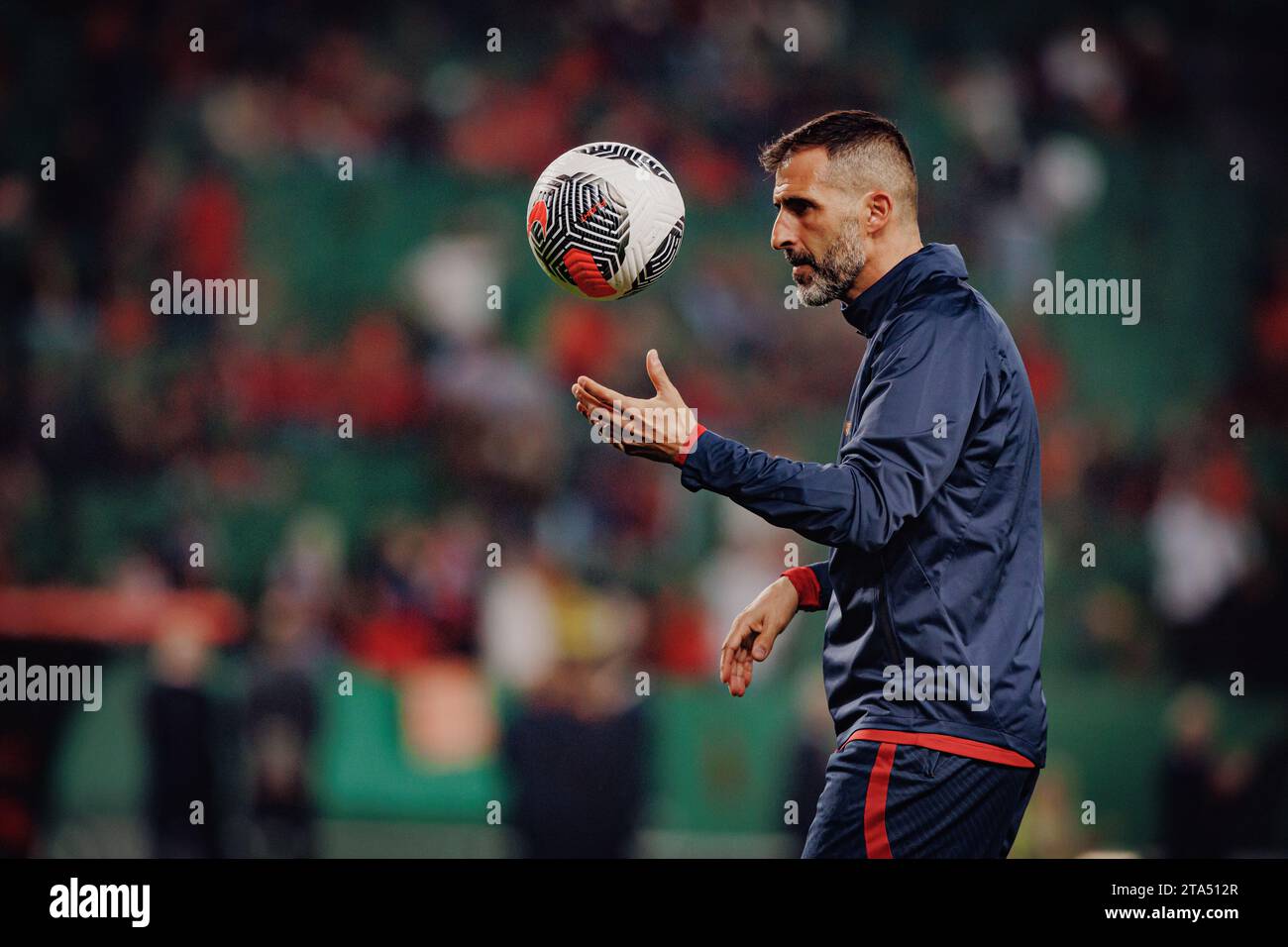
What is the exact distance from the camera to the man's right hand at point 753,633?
342 centimetres

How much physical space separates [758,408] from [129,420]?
3.73 meters

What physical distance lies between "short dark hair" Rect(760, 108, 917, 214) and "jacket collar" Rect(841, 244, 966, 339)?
0.53 ft

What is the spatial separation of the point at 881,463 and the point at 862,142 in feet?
2.85

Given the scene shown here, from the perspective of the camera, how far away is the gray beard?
11.0 ft

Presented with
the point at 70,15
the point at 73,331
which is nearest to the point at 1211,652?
the point at 73,331

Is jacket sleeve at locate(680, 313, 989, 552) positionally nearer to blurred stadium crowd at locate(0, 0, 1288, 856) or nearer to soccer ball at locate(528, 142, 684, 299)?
soccer ball at locate(528, 142, 684, 299)

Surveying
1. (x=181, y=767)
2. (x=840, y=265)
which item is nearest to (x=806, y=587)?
(x=840, y=265)

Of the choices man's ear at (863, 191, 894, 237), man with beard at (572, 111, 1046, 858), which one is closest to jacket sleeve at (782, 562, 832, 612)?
man with beard at (572, 111, 1046, 858)

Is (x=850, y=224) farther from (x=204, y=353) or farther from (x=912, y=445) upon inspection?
(x=204, y=353)

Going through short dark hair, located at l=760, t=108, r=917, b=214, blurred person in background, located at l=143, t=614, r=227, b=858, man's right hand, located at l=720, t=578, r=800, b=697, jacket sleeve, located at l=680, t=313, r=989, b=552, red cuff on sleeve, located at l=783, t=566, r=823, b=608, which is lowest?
blurred person in background, located at l=143, t=614, r=227, b=858

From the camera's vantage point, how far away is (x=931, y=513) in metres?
3.08

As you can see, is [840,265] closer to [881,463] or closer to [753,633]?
[881,463]

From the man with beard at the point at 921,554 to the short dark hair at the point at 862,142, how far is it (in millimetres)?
265

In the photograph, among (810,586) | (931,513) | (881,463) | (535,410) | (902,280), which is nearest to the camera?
(881,463)
